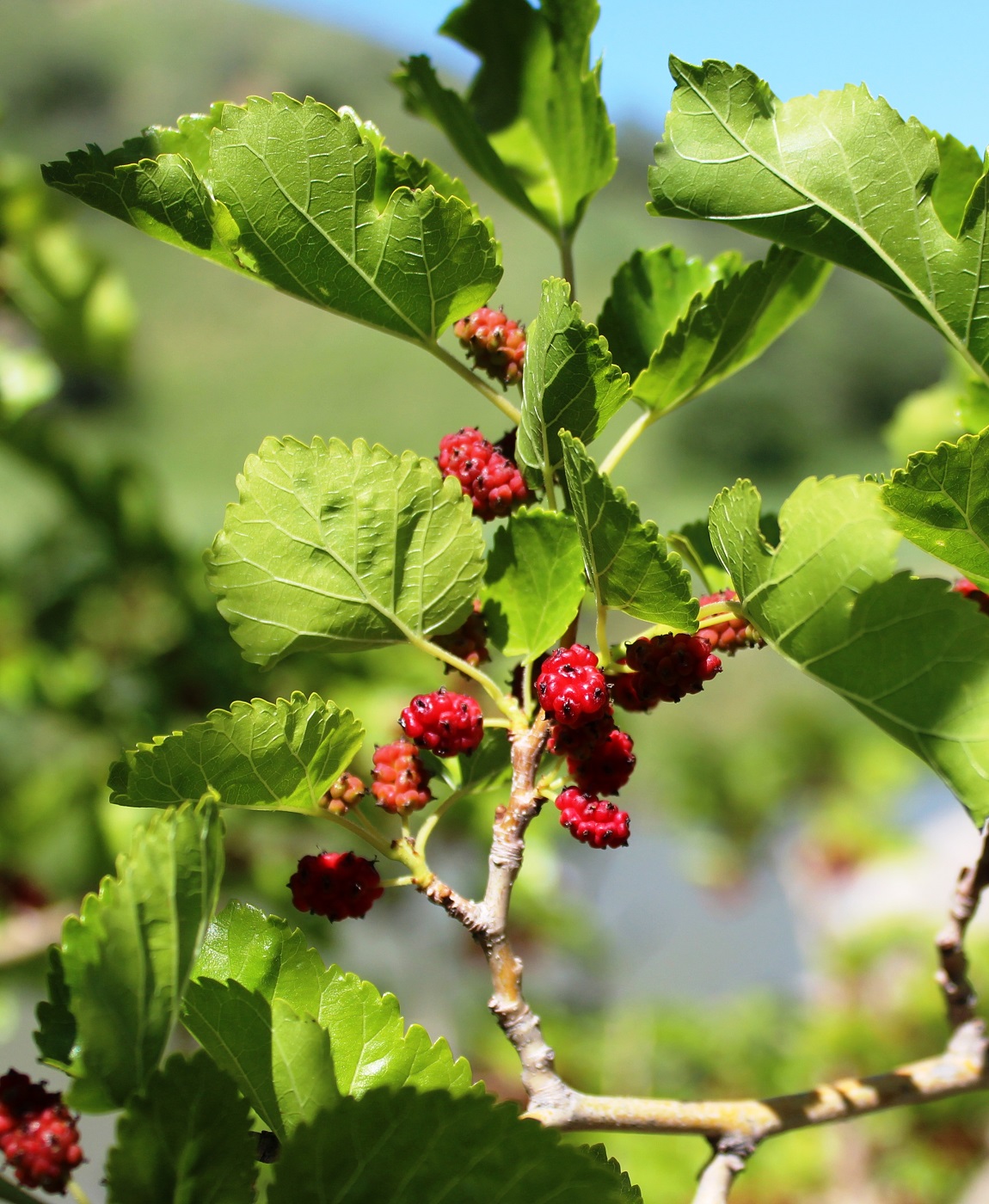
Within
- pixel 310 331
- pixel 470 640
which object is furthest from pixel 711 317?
pixel 310 331

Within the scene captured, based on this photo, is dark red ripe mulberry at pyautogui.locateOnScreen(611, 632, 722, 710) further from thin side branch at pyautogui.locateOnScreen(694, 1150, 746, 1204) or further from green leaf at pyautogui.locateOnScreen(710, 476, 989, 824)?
thin side branch at pyautogui.locateOnScreen(694, 1150, 746, 1204)

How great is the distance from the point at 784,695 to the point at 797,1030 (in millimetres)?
2583

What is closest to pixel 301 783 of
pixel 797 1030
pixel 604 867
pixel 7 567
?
pixel 7 567

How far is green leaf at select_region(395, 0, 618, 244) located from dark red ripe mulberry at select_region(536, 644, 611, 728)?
0.71 feet

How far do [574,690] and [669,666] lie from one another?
3cm

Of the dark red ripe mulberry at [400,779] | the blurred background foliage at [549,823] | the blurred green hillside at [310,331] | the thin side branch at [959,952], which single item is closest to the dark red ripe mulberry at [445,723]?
the dark red ripe mulberry at [400,779]

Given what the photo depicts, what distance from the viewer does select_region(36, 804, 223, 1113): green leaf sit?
0.28 m

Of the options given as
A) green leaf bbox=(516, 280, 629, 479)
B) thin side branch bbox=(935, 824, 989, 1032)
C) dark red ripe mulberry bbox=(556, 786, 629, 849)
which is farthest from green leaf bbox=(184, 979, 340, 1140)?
thin side branch bbox=(935, 824, 989, 1032)

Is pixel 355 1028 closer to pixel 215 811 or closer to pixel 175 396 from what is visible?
pixel 215 811

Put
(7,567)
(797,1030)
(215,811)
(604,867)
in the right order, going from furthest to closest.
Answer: (604,867), (797,1030), (7,567), (215,811)

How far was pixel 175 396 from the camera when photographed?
10.3 meters

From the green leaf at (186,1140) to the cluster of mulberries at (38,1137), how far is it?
0.30 ft

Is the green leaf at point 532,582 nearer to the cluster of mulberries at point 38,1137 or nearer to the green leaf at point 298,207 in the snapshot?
the green leaf at point 298,207

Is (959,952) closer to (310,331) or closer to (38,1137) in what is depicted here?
(38,1137)
